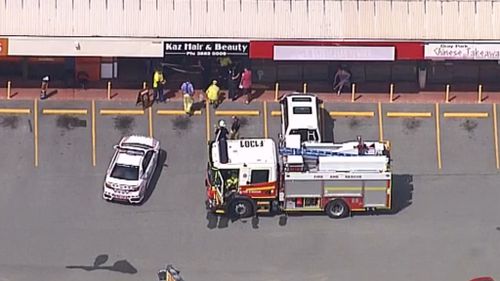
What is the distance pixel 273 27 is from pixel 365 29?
4070 mm

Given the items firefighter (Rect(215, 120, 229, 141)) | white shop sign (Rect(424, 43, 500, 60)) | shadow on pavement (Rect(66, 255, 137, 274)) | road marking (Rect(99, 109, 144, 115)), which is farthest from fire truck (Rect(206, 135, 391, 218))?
white shop sign (Rect(424, 43, 500, 60))

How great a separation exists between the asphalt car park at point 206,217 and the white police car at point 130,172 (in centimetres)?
52

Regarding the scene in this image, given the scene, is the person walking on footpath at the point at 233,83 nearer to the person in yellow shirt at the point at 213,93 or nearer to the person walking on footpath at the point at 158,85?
the person in yellow shirt at the point at 213,93

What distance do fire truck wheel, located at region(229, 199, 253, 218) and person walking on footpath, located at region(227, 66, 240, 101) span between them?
7.95 m

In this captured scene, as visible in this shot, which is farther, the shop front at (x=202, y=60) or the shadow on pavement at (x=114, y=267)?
the shop front at (x=202, y=60)

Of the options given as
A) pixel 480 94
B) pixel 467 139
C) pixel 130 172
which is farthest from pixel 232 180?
pixel 480 94

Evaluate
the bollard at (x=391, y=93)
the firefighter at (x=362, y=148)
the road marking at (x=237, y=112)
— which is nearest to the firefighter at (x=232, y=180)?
the firefighter at (x=362, y=148)

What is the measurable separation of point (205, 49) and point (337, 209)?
10295 millimetres

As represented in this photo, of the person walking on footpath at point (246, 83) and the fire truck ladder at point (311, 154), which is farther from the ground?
the person walking on footpath at point (246, 83)

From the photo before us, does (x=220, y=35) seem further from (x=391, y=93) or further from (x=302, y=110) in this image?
(x=391, y=93)

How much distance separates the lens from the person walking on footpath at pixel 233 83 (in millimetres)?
57812

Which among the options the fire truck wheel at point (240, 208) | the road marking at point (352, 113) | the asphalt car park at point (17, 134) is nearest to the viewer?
the fire truck wheel at point (240, 208)

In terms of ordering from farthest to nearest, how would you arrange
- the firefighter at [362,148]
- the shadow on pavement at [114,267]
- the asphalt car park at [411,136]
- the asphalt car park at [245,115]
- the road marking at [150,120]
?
the asphalt car park at [245,115] → the road marking at [150,120] → the asphalt car park at [411,136] → the firefighter at [362,148] → the shadow on pavement at [114,267]

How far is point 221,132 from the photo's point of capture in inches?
2109
